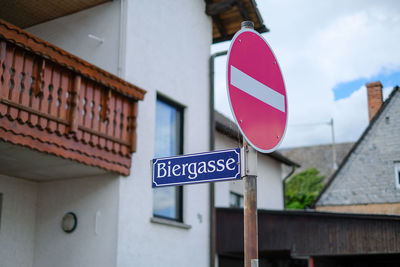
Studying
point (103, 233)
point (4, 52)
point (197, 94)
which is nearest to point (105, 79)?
point (4, 52)

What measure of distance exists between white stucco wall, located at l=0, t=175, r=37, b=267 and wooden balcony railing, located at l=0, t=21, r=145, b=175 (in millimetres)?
1903

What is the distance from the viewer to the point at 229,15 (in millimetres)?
13344

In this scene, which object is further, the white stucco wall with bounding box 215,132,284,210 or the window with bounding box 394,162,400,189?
the window with bounding box 394,162,400,189

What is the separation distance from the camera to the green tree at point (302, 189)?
112ft

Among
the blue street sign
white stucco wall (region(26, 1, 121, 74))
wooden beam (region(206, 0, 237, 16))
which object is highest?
wooden beam (region(206, 0, 237, 16))

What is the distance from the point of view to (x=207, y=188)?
1159 centimetres

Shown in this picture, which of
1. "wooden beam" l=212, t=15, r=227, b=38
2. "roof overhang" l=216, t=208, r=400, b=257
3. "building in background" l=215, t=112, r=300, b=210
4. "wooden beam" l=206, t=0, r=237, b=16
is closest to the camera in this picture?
"roof overhang" l=216, t=208, r=400, b=257

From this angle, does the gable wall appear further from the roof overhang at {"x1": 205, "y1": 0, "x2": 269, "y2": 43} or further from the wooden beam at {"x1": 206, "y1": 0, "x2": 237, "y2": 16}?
the wooden beam at {"x1": 206, "y1": 0, "x2": 237, "y2": 16}

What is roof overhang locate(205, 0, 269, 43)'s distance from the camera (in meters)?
12.6

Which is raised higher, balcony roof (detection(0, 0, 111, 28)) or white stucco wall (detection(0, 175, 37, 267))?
balcony roof (detection(0, 0, 111, 28))

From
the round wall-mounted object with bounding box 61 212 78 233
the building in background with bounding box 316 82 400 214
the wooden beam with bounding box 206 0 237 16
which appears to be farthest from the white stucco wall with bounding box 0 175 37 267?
the building in background with bounding box 316 82 400 214

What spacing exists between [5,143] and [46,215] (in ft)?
9.37

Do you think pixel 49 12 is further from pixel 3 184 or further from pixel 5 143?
pixel 5 143

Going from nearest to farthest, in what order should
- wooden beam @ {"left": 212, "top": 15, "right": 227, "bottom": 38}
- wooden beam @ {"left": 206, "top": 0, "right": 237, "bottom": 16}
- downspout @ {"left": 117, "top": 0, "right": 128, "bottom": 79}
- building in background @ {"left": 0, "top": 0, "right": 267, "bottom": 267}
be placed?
building in background @ {"left": 0, "top": 0, "right": 267, "bottom": 267}, downspout @ {"left": 117, "top": 0, "right": 128, "bottom": 79}, wooden beam @ {"left": 206, "top": 0, "right": 237, "bottom": 16}, wooden beam @ {"left": 212, "top": 15, "right": 227, "bottom": 38}
